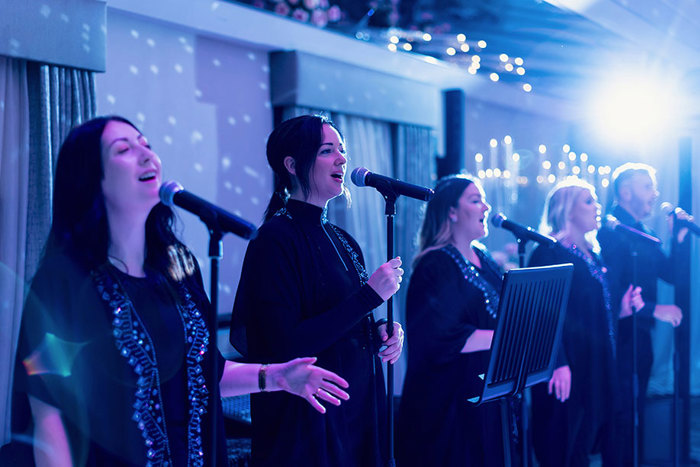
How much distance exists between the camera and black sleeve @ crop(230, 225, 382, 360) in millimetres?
1765

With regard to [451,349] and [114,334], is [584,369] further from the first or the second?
[114,334]

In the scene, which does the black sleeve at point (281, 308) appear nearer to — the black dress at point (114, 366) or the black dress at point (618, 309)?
the black dress at point (114, 366)

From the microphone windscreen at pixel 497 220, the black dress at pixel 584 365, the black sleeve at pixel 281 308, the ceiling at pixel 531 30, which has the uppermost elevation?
the ceiling at pixel 531 30

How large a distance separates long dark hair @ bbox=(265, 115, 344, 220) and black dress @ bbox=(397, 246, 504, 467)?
1.03m

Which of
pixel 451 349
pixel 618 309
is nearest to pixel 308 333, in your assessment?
pixel 451 349

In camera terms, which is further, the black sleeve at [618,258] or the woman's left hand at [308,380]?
the black sleeve at [618,258]

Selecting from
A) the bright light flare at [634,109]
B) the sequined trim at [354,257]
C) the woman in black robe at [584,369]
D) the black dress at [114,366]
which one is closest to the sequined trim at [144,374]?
the black dress at [114,366]

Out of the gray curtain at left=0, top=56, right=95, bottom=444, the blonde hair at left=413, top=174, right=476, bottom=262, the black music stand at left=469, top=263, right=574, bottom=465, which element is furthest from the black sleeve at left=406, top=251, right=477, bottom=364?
the gray curtain at left=0, top=56, right=95, bottom=444

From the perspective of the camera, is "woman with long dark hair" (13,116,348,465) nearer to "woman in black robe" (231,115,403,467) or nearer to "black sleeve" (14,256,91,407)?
"black sleeve" (14,256,91,407)

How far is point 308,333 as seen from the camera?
5.83 feet

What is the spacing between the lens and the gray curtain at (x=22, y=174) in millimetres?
2920

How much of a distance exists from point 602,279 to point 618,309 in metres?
0.24

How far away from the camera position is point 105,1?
3139mm

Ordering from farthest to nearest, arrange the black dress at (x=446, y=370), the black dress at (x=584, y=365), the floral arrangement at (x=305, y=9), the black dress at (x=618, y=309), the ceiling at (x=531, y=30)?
the floral arrangement at (x=305, y=9)
the ceiling at (x=531, y=30)
the black dress at (x=618, y=309)
the black dress at (x=584, y=365)
the black dress at (x=446, y=370)
